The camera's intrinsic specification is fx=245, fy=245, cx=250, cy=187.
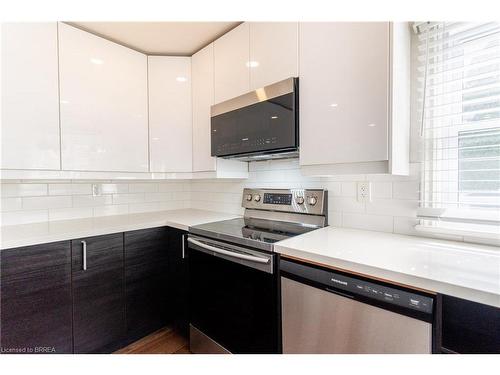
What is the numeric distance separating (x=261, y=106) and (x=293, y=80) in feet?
0.77

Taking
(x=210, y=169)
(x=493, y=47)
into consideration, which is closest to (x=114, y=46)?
(x=210, y=169)

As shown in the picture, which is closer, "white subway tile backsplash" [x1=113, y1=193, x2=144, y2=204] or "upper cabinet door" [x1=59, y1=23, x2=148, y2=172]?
"upper cabinet door" [x1=59, y1=23, x2=148, y2=172]

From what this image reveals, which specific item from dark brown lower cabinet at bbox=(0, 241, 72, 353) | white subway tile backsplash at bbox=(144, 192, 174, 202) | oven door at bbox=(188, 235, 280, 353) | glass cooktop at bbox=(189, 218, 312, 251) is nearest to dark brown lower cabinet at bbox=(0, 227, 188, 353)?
dark brown lower cabinet at bbox=(0, 241, 72, 353)

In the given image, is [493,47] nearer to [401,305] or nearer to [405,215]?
[405,215]

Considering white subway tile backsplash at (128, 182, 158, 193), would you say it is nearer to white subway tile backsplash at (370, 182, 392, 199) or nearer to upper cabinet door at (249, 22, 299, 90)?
upper cabinet door at (249, 22, 299, 90)

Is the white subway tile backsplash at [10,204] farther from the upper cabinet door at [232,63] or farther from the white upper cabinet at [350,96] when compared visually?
the white upper cabinet at [350,96]

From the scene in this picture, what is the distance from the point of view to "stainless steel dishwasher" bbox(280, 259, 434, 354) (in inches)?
31.1

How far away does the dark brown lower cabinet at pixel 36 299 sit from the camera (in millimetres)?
1231

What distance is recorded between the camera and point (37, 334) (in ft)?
4.31

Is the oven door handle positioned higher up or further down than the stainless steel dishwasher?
higher up

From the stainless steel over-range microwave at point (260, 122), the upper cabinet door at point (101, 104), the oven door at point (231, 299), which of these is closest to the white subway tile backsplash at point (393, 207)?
the stainless steel over-range microwave at point (260, 122)

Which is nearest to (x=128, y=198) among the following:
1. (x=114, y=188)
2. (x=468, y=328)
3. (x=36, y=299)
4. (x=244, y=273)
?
(x=114, y=188)

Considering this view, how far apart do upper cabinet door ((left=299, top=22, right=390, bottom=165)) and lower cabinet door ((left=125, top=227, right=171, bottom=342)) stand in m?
1.20

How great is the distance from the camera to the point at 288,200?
171cm
